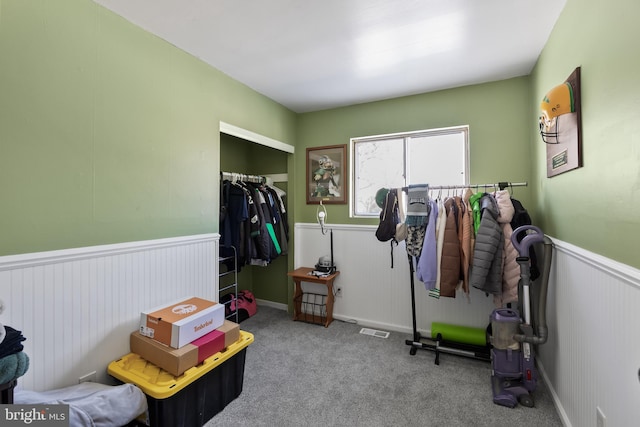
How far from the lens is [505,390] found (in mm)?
1928

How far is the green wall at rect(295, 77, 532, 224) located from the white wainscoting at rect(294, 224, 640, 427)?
522 millimetres

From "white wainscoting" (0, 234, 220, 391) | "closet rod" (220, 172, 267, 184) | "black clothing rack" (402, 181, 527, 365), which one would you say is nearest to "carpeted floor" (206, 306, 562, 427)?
"black clothing rack" (402, 181, 527, 365)

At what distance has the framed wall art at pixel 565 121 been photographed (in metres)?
1.51

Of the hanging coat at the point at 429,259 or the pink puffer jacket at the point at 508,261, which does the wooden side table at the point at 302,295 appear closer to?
the hanging coat at the point at 429,259

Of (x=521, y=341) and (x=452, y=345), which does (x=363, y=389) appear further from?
(x=521, y=341)

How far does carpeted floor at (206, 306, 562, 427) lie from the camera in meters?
1.76

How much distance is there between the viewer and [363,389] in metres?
2.06

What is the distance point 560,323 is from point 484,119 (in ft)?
6.08

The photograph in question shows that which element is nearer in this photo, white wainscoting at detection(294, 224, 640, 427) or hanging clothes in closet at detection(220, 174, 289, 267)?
white wainscoting at detection(294, 224, 640, 427)

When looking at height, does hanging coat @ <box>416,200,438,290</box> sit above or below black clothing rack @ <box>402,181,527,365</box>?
above

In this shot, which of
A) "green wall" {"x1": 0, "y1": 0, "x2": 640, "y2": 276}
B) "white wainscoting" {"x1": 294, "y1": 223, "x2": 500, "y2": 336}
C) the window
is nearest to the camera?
"green wall" {"x1": 0, "y1": 0, "x2": 640, "y2": 276}

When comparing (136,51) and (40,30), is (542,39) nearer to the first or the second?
(136,51)

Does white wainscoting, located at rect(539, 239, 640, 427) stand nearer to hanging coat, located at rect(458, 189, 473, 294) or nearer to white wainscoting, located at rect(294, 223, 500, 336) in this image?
hanging coat, located at rect(458, 189, 473, 294)

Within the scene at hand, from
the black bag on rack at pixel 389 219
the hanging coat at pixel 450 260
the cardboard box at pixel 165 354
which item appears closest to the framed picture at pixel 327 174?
the black bag on rack at pixel 389 219
